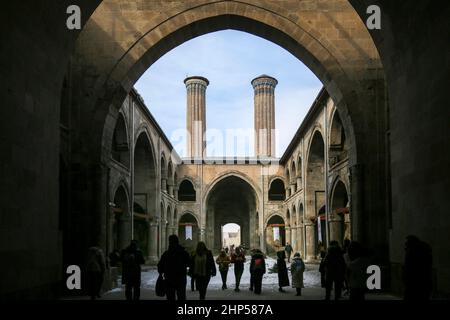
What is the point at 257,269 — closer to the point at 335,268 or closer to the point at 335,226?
the point at 335,268

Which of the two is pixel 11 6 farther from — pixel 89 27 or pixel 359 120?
pixel 359 120

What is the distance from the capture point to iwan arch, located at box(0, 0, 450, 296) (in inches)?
276

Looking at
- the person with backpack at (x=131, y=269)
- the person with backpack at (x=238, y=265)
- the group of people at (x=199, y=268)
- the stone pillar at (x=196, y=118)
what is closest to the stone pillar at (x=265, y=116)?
the stone pillar at (x=196, y=118)

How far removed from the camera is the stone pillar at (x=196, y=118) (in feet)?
152

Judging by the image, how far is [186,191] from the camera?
42938 mm

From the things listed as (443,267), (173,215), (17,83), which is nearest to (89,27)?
(17,83)

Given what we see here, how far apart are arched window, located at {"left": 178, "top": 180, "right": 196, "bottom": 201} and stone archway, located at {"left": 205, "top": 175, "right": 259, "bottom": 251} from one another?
1812 mm

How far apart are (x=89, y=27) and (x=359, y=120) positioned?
274 inches

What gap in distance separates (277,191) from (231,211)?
8.68 metres

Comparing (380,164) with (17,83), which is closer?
(17,83)

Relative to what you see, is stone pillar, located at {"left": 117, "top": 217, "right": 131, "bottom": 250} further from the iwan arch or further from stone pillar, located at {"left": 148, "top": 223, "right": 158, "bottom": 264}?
stone pillar, located at {"left": 148, "top": 223, "right": 158, "bottom": 264}

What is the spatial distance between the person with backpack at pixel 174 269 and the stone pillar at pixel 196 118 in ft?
127

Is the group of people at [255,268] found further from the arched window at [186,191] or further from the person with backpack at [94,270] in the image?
the arched window at [186,191]
